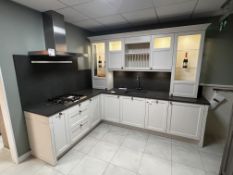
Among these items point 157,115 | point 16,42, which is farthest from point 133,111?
point 16,42

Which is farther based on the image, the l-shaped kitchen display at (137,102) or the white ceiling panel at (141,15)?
the white ceiling panel at (141,15)

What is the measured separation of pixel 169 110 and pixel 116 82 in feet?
5.26

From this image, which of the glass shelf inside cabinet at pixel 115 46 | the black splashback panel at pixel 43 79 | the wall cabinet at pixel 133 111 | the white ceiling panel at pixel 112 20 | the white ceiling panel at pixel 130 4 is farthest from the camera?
the glass shelf inside cabinet at pixel 115 46

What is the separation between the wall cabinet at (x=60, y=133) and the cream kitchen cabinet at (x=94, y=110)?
69 cm

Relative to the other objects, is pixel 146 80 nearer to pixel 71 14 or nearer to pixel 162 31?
pixel 162 31

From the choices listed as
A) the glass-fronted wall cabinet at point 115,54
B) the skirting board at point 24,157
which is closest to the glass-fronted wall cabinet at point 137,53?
the glass-fronted wall cabinet at point 115,54

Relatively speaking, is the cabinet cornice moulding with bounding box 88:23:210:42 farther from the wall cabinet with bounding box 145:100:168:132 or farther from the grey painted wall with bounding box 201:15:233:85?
the wall cabinet with bounding box 145:100:168:132

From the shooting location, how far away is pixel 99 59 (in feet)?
10.9

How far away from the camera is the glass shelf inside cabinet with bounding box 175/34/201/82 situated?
2.37 m

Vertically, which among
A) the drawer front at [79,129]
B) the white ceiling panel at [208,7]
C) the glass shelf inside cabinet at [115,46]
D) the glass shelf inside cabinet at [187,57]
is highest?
the white ceiling panel at [208,7]

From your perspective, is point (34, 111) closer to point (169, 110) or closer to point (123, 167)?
point (123, 167)

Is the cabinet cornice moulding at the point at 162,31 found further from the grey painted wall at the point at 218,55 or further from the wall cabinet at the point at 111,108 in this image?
the wall cabinet at the point at 111,108

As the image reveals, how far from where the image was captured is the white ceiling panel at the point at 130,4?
1797 mm

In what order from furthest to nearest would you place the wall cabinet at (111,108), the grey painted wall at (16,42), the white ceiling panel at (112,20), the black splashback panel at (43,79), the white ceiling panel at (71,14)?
1. the wall cabinet at (111,108)
2. the white ceiling panel at (112,20)
3. the white ceiling panel at (71,14)
4. the black splashback panel at (43,79)
5. the grey painted wall at (16,42)
